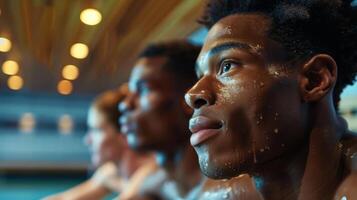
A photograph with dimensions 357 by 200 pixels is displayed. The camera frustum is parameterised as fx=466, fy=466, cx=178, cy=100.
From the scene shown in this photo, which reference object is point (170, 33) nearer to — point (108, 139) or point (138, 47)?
point (138, 47)

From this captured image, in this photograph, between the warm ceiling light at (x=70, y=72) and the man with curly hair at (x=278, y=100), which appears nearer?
the man with curly hair at (x=278, y=100)

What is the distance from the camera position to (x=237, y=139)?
0.64 m

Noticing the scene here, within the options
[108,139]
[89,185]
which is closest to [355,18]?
[108,139]

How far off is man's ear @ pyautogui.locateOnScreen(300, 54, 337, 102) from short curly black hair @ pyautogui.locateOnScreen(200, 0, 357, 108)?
0.06 feet

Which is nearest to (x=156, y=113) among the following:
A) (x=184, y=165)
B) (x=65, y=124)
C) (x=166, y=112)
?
(x=166, y=112)

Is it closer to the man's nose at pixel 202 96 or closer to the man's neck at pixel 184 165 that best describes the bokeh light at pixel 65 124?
the man's neck at pixel 184 165

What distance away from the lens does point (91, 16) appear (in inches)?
43.8

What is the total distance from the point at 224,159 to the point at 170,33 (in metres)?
0.70

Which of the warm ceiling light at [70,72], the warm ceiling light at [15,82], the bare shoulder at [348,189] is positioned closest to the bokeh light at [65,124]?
the warm ceiling light at [15,82]

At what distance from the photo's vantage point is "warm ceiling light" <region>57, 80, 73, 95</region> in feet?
6.36

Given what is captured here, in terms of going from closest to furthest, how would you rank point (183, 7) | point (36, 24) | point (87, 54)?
point (183, 7) < point (36, 24) < point (87, 54)

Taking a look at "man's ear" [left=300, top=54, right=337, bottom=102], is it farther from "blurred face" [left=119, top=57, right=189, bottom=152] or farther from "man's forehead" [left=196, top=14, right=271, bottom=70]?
"blurred face" [left=119, top=57, right=189, bottom=152]

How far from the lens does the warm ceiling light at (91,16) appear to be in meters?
1.09

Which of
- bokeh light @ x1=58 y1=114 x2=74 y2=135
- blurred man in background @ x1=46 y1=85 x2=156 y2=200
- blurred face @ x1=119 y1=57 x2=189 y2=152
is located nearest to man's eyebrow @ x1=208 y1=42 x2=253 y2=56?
blurred face @ x1=119 y1=57 x2=189 y2=152
